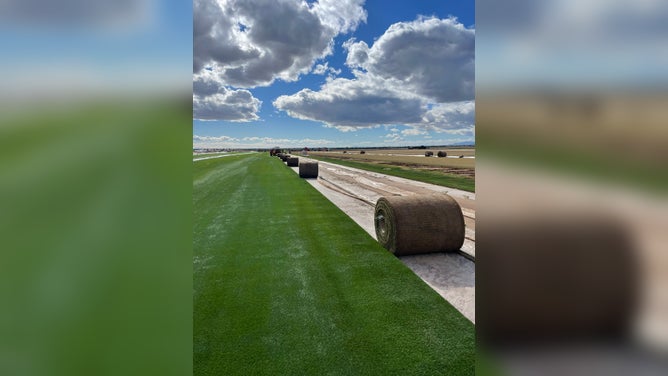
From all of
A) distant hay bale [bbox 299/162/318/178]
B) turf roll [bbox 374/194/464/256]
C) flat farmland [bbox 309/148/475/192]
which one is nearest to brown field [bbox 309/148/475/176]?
flat farmland [bbox 309/148/475/192]

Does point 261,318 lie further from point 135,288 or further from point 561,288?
point 561,288

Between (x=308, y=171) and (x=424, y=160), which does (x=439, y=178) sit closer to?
(x=308, y=171)

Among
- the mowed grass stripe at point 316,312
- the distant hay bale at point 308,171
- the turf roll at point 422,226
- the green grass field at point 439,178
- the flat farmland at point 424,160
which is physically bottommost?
the mowed grass stripe at point 316,312

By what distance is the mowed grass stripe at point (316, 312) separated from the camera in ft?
13.0

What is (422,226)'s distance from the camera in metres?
7.55

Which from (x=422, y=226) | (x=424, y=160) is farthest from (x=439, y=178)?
(x=424, y=160)

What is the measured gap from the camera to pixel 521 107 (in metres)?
1.09

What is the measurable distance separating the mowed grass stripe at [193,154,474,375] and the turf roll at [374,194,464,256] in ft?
1.73

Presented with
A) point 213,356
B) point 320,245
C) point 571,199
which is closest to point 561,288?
point 571,199

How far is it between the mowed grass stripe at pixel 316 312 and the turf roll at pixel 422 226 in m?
0.53

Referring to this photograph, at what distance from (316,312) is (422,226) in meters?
3.42

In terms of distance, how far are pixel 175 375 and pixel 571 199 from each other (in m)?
1.69

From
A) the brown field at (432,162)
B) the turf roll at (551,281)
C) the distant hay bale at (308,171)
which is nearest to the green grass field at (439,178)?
the brown field at (432,162)

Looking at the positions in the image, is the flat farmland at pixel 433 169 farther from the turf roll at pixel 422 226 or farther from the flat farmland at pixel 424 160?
the turf roll at pixel 422 226
